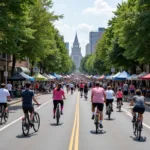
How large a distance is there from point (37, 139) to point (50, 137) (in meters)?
0.59

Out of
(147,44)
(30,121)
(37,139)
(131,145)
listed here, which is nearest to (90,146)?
(131,145)

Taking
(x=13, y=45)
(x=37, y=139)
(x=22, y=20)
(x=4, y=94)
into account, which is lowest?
(x=37, y=139)

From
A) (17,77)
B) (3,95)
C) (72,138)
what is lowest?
(72,138)

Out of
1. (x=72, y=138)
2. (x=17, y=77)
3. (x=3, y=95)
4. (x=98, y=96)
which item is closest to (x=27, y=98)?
(x=72, y=138)

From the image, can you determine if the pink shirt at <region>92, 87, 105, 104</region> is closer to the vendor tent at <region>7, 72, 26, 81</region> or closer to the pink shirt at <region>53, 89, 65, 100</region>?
the pink shirt at <region>53, 89, 65, 100</region>

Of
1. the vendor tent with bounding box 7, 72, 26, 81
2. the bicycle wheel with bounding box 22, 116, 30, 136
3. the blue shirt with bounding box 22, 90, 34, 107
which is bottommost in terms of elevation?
the bicycle wheel with bounding box 22, 116, 30, 136

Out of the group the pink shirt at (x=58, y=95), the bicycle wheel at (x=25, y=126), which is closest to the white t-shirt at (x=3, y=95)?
the pink shirt at (x=58, y=95)

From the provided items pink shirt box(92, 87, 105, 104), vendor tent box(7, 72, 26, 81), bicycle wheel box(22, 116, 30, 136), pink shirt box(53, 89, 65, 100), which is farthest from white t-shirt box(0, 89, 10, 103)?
vendor tent box(7, 72, 26, 81)

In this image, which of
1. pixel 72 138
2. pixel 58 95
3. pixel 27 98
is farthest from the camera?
pixel 58 95

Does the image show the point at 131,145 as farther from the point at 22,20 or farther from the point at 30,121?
the point at 22,20

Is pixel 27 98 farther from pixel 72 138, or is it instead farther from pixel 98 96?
pixel 98 96

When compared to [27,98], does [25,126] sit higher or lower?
lower

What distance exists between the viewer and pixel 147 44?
3441 cm

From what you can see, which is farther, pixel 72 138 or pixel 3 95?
pixel 3 95
